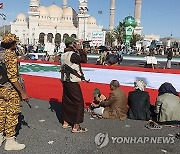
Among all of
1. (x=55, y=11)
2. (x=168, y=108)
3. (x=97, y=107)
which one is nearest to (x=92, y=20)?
(x=55, y=11)

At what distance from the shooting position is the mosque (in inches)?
3548

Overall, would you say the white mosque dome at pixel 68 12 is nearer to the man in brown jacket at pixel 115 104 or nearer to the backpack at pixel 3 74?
the man in brown jacket at pixel 115 104

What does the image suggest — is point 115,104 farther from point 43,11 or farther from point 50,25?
point 43,11

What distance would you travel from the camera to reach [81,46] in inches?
190

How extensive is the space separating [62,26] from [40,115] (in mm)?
96800

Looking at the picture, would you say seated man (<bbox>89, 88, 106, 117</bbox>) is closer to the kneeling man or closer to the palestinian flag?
the kneeling man

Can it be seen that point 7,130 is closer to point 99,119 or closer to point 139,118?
point 99,119

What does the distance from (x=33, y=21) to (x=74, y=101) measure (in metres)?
91.0

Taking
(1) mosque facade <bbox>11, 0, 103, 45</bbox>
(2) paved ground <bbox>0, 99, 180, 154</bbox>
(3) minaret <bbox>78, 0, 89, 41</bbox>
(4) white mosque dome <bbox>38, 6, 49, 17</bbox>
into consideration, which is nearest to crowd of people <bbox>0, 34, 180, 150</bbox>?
(2) paved ground <bbox>0, 99, 180, 154</bbox>

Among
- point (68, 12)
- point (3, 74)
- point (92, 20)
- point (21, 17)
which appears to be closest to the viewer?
point (3, 74)

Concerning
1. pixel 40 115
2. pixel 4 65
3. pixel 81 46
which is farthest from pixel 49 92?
pixel 4 65

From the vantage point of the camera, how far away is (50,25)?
98500 mm

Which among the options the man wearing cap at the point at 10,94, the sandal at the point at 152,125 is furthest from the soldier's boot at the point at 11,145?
the sandal at the point at 152,125

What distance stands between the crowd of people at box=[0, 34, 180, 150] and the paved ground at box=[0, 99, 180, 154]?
19cm
